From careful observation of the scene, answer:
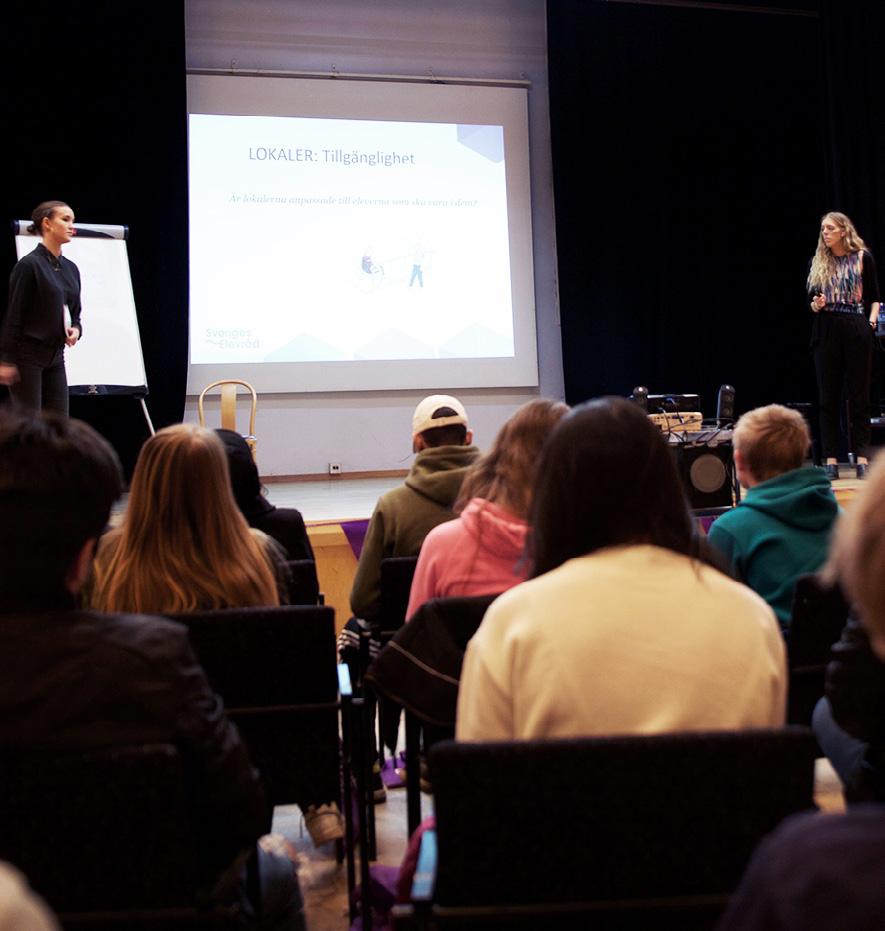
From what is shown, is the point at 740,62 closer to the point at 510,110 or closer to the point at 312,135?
the point at 510,110

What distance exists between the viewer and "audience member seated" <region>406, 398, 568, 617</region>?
197 centimetres

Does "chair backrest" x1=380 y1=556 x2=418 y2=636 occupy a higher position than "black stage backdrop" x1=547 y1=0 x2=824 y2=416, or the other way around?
"black stage backdrop" x1=547 y1=0 x2=824 y2=416

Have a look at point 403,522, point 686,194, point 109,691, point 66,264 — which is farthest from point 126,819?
point 686,194

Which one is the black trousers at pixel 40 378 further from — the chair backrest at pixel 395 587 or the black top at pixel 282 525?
the chair backrest at pixel 395 587

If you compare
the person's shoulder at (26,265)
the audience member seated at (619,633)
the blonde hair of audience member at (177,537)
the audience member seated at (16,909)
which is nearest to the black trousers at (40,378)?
the person's shoulder at (26,265)

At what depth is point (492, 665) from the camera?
46.6 inches

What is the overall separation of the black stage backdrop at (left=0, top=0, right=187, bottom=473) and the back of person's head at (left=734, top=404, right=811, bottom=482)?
→ 5288 mm

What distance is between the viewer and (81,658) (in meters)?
1.11

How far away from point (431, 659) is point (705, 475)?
3516 mm

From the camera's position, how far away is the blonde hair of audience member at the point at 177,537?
5.94 feet

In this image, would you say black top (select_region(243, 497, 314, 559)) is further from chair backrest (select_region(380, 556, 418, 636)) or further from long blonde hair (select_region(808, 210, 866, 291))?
long blonde hair (select_region(808, 210, 866, 291))

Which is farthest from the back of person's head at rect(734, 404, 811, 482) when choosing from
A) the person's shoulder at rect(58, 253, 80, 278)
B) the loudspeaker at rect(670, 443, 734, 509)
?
the person's shoulder at rect(58, 253, 80, 278)

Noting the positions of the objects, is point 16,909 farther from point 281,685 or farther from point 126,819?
point 281,685

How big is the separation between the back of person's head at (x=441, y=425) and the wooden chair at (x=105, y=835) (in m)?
1.74
